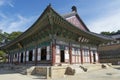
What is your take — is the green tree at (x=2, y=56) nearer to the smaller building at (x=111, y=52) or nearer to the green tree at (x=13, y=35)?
the green tree at (x=13, y=35)

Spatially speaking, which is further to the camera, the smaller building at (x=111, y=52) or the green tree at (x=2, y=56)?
the green tree at (x=2, y=56)

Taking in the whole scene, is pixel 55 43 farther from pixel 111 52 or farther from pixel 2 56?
pixel 2 56

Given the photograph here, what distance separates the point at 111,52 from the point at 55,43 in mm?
18054

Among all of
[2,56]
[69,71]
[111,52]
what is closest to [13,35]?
[2,56]

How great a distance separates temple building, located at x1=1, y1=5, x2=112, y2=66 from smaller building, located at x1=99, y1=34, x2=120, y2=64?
337 inches

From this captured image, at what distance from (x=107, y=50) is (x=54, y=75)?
21.1 metres

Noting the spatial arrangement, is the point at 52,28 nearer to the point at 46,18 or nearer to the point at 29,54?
the point at 46,18

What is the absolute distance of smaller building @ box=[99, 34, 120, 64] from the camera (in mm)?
26650

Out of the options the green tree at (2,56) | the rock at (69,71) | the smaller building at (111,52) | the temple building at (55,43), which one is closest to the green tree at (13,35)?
the green tree at (2,56)

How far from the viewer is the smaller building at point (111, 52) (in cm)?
2665

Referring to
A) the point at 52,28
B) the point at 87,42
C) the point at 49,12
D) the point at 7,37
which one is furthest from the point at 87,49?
the point at 7,37

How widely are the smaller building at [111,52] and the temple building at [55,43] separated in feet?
28.1

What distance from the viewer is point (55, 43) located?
13.6 metres

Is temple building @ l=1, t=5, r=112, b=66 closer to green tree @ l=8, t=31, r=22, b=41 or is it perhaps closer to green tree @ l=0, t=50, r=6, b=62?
green tree @ l=0, t=50, r=6, b=62
